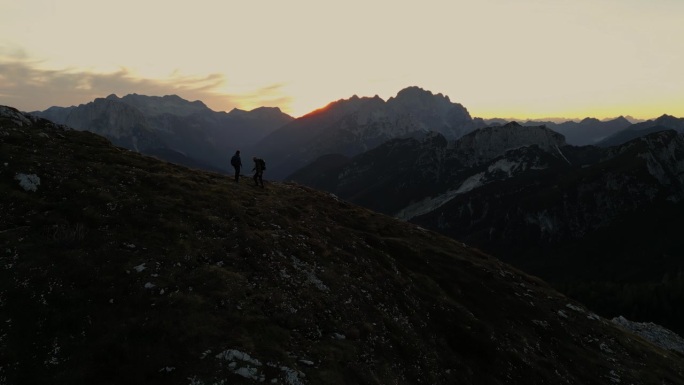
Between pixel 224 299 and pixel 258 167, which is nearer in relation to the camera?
pixel 224 299

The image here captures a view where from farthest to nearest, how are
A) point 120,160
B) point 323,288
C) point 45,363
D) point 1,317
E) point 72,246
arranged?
point 120,160 → point 323,288 → point 72,246 → point 1,317 → point 45,363

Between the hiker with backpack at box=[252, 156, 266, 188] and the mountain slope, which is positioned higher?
the hiker with backpack at box=[252, 156, 266, 188]

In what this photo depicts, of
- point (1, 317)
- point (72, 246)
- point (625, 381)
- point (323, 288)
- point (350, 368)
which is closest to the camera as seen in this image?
point (1, 317)

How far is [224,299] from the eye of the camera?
25406 mm

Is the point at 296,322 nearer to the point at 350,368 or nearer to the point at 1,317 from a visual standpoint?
the point at 350,368

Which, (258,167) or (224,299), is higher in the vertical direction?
(258,167)

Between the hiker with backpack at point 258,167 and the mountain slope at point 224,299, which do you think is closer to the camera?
the mountain slope at point 224,299

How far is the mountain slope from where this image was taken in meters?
20.5

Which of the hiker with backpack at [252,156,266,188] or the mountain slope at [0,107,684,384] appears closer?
the mountain slope at [0,107,684,384]

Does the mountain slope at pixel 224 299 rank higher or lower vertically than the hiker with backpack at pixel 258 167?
lower

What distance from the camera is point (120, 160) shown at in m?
Answer: 46.1

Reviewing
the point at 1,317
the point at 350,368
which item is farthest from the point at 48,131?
the point at 350,368

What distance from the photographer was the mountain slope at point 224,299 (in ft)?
67.2

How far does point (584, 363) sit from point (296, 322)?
3215 centimetres
